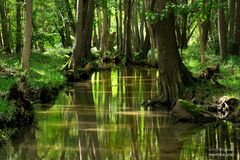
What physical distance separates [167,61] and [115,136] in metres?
5.02

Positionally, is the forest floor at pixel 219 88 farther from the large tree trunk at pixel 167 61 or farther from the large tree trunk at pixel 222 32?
the large tree trunk at pixel 222 32

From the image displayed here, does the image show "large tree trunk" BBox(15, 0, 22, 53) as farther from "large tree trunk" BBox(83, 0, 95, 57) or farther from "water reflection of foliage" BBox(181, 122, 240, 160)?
"water reflection of foliage" BBox(181, 122, 240, 160)

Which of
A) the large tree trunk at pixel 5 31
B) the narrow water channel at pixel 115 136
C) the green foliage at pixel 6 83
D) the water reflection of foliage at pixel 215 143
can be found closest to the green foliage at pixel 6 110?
the narrow water channel at pixel 115 136

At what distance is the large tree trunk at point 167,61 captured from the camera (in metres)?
15.1

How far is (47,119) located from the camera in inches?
520

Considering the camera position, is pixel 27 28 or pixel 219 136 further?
pixel 27 28

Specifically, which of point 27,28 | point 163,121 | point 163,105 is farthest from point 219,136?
point 27,28

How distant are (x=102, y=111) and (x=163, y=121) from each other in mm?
2490

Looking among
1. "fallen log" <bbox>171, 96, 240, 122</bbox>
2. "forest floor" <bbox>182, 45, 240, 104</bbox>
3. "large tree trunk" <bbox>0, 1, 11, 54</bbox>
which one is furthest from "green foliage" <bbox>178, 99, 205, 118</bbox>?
"large tree trunk" <bbox>0, 1, 11, 54</bbox>

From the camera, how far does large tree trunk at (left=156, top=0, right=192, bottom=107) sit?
1514 cm

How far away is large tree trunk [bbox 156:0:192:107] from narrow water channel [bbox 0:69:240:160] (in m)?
1.10

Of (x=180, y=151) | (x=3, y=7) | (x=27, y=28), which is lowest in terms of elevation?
(x=180, y=151)

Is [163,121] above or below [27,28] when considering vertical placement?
below

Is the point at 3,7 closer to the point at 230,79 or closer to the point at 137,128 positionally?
the point at 230,79
